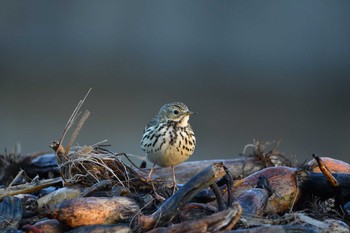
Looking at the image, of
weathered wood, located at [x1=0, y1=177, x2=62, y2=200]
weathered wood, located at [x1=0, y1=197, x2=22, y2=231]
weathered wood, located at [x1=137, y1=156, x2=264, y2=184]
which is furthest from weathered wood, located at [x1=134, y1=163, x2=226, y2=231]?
weathered wood, located at [x1=137, y1=156, x2=264, y2=184]

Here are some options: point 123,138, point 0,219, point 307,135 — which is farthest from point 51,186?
point 307,135

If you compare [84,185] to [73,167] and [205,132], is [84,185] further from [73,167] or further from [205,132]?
[205,132]

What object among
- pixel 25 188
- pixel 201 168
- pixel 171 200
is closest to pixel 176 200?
pixel 171 200

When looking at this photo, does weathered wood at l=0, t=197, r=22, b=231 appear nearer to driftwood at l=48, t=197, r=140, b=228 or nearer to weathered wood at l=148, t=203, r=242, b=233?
driftwood at l=48, t=197, r=140, b=228

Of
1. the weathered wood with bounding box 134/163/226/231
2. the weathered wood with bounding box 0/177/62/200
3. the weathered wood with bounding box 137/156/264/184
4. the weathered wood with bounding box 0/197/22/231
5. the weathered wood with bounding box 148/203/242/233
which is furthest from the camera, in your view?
the weathered wood with bounding box 137/156/264/184

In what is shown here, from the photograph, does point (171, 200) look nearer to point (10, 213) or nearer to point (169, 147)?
point (10, 213)

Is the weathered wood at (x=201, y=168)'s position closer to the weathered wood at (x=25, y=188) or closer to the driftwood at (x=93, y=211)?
the weathered wood at (x=25, y=188)
